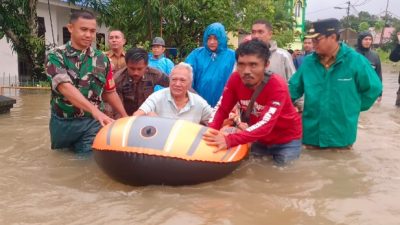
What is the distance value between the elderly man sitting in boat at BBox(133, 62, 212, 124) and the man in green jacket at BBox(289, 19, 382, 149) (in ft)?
3.92

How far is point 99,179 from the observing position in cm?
410

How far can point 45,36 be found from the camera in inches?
566

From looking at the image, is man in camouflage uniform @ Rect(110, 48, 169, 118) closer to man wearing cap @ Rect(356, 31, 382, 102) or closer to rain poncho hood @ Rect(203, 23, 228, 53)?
rain poncho hood @ Rect(203, 23, 228, 53)

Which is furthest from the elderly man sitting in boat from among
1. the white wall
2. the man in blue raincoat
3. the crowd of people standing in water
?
the white wall

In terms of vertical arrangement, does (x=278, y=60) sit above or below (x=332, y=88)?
above

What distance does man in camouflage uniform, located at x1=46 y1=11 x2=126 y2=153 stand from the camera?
13.8 ft

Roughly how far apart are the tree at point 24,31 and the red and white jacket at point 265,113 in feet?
29.7

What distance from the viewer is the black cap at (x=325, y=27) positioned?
4.56 m

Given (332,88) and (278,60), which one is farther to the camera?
(278,60)

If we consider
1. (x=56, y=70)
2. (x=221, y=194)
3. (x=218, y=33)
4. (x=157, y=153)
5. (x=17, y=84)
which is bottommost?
(x=17, y=84)

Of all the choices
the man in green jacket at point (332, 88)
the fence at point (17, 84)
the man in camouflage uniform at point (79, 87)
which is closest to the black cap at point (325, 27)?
the man in green jacket at point (332, 88)

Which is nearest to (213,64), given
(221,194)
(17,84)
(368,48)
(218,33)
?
(218,33)

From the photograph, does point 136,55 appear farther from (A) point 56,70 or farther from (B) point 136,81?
(A) point 56,70

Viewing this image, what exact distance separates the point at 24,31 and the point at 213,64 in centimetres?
828
